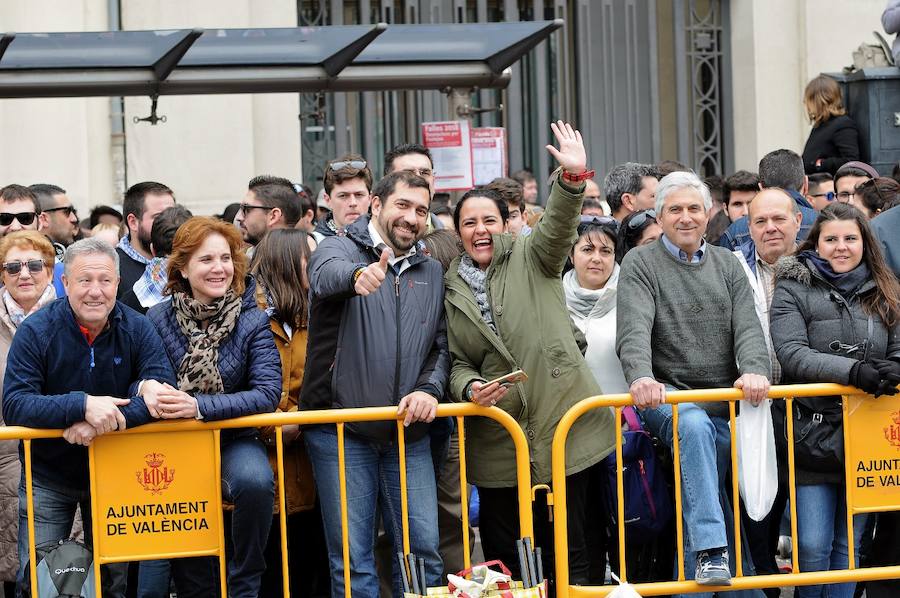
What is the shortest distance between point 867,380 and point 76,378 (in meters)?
3.42

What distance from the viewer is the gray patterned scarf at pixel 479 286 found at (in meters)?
6.24

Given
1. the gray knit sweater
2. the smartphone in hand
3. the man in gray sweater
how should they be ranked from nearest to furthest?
the smartphone in hand, the man in gray sweater, the gray knit sweater

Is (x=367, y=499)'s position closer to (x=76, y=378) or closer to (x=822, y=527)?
(x=76, y=378)

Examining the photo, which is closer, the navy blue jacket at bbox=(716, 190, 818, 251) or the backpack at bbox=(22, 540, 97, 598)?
the backpack at bbox=(22, 540, 97, 598)

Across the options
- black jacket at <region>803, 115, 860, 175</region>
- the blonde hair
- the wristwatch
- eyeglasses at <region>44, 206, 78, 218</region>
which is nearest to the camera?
the wristwatch

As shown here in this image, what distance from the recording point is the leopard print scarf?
19.7 feet

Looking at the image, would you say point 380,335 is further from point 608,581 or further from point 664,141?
point 664,141

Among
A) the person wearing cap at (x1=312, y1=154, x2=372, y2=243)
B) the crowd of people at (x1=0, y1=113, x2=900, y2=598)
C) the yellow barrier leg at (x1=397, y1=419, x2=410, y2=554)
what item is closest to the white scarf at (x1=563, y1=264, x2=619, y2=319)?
the crowd of people at (x1=0, y1=113, x2=900, y2=598)

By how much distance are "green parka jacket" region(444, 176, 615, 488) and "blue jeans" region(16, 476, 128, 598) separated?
1630 millimetres

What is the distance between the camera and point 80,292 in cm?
587

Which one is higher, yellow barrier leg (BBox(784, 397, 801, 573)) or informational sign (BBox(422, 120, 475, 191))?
informational sign (BBox(422, 120, 475, 191))

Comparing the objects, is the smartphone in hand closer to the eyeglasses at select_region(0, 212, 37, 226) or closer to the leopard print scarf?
the leopard print scarf

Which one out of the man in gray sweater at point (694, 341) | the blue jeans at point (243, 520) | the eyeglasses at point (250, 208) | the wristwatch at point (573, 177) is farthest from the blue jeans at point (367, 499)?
the eyeglasses at point (250, 208)

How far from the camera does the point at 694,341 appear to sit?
20.9 feet
